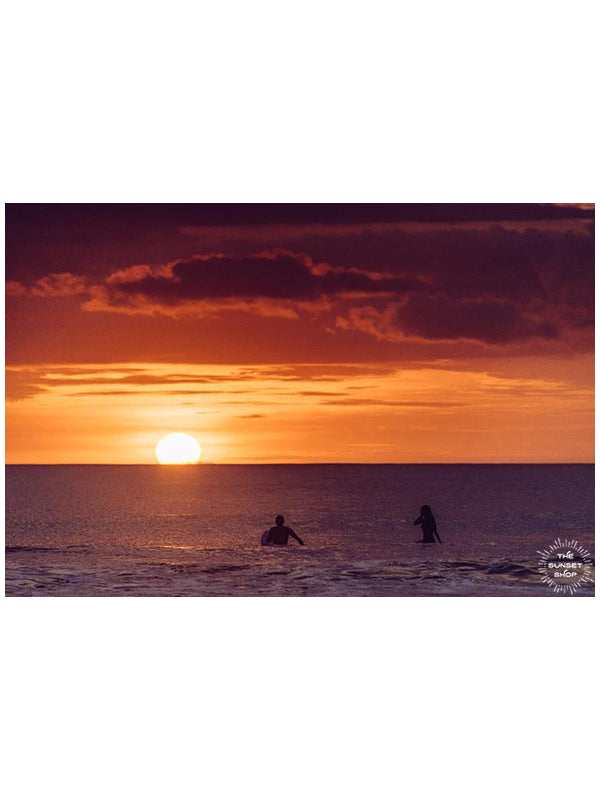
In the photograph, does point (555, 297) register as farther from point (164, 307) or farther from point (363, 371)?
point (164, 307)

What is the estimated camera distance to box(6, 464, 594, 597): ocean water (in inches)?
356

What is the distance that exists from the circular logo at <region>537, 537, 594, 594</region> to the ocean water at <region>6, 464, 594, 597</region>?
10 centimetres

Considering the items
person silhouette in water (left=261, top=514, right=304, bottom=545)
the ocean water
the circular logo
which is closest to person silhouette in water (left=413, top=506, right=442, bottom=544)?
the ocean water

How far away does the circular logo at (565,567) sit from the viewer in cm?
878

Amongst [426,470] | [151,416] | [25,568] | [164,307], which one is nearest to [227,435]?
[151,416]

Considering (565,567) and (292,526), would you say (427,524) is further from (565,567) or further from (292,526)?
(292,526)

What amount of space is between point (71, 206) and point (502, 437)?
4.78 meters

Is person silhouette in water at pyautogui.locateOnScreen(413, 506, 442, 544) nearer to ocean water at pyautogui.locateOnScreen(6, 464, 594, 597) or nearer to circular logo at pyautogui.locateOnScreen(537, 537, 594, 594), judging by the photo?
ocean water at pyautogui.locateOnScreen(6, 464, 594, 597)

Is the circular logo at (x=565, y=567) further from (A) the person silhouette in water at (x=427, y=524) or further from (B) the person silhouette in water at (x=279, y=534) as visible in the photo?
(B) the person silhouette in water at (x=279, y=534)

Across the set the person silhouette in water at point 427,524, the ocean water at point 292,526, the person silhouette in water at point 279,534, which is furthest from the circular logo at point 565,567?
the person silhouette in water at point 279,534

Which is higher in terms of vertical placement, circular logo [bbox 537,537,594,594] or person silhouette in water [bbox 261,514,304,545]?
person silhouette in water [bbox 261,514,304,545]

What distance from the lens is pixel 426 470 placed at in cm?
6081

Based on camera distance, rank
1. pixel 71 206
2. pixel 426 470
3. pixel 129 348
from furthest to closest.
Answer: pixel 426 470
pixel 129 348
pixel 71 206

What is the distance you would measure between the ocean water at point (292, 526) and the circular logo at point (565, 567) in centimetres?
10
